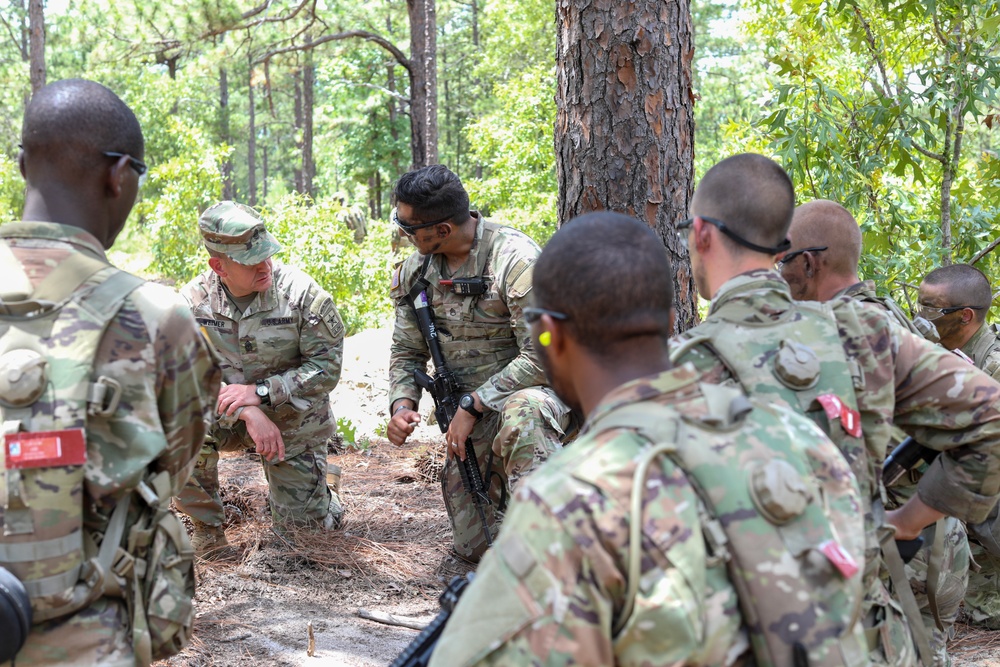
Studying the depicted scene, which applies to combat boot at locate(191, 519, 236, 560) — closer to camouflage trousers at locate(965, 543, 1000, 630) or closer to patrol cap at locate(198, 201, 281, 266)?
patrol cap at locate(198, 201, 281, 266)

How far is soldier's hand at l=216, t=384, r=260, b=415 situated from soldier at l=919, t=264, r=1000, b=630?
12.5 ft

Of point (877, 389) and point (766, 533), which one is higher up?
point (877, 389)

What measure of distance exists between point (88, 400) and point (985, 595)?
4626 millimetres

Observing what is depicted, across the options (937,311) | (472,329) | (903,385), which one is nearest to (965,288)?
(937,311)

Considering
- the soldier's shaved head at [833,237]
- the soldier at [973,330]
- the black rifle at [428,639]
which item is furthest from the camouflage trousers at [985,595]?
the black rifle at [428,639]

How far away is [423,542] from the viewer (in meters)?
5.80

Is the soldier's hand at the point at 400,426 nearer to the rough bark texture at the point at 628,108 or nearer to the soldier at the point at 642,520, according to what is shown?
the rough bark texture at the point at 628,108

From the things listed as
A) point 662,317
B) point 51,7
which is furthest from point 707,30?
point 662,317

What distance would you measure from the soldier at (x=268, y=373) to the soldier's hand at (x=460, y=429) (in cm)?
95

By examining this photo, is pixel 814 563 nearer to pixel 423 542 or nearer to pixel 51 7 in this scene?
pixel 423 542

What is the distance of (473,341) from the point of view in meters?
5.26

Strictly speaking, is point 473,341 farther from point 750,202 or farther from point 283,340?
point 750,202

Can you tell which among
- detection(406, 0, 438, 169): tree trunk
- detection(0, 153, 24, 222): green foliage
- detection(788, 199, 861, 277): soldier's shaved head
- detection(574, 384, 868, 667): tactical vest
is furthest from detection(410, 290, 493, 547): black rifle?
detection(0, 153, 24, 222): green foliage

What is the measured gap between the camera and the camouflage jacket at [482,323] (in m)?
4.92
